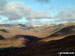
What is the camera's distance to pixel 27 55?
129625mm

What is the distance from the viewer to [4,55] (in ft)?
601

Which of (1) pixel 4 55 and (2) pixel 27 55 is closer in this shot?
(2) pixel 27 55

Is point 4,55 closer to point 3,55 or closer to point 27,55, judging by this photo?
point 3,55

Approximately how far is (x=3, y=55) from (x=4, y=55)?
4.18ft

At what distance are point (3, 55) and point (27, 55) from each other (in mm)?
62805

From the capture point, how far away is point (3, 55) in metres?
184

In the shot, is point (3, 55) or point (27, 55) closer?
point (27, 55)

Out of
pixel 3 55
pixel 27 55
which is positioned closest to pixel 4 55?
pixel 3 55
